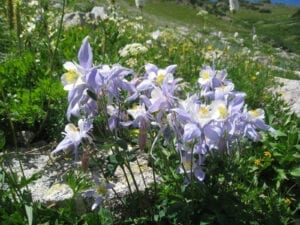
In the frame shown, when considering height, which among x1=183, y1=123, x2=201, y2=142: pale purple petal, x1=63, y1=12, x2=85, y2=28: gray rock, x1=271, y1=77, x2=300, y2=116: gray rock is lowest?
x1=271, y1=77, x2=300, y2=116: gray rock

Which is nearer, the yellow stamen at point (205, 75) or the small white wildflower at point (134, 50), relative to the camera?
the yellow stamen at point (205, 75)

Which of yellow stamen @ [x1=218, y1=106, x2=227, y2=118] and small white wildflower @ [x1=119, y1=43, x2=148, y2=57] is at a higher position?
yellow stamen @ [x1=218, y1=106, x2=227, y2=118]

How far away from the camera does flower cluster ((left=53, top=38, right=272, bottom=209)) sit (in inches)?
101

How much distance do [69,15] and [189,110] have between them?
884cm

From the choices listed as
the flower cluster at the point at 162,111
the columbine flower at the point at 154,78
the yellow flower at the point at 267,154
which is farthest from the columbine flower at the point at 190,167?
the yellow flower at the point at 267,154

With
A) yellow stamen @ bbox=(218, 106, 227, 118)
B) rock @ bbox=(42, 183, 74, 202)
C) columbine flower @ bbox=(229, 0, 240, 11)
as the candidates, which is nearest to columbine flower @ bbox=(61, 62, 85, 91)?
yellow stamen @ bbox=(218, 106, 227, 118)

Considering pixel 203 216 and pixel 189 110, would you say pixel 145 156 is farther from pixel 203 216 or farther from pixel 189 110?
pixel 189 110

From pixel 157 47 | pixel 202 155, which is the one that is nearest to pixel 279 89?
pixel 157 47

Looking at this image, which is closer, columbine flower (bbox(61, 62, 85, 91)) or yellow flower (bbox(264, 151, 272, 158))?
columbine flower (bbox(61, 62, 85, 91))

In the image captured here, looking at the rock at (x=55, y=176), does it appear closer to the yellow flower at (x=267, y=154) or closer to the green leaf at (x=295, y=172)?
the yellow flower at (x=267, y=154)

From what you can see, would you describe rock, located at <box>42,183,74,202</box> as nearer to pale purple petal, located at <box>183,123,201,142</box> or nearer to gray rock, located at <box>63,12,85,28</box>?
pale purple petal, located at <box>183,123,201,142</box>

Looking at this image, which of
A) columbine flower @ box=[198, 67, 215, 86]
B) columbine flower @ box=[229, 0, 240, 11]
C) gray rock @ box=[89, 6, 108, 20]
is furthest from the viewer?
gray rock @ box=[89, 6, 108, 20]

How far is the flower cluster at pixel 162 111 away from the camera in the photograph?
8.41ft

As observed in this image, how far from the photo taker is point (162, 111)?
274 cm
